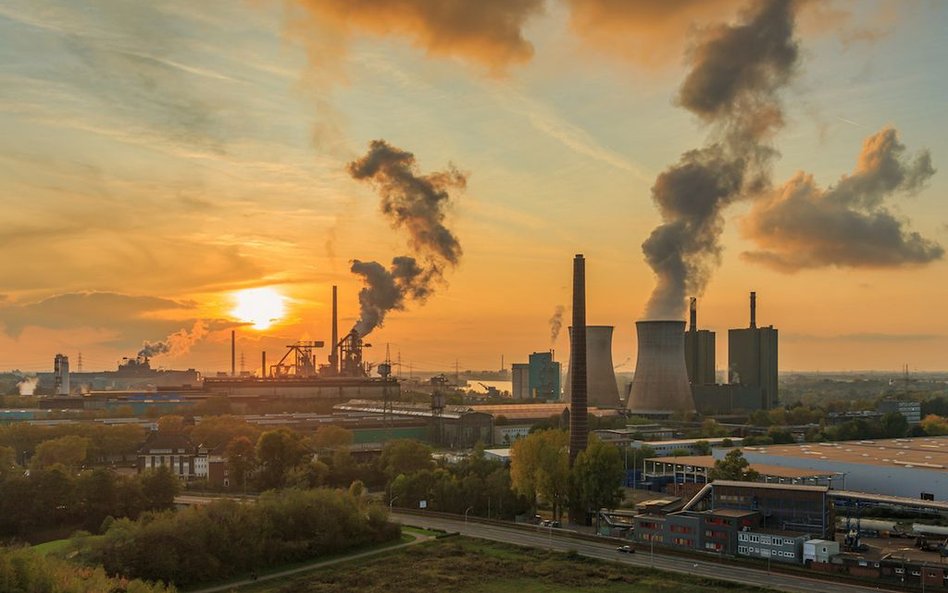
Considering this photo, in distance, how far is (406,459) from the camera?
55.6 metres

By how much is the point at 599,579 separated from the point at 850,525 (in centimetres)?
1504

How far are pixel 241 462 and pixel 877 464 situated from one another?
38.4m

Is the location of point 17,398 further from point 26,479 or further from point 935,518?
point 935,518

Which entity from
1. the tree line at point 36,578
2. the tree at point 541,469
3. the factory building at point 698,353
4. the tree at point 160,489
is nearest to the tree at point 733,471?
the tree at point 541,469

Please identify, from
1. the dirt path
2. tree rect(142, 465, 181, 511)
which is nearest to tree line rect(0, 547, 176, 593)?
the dirt path

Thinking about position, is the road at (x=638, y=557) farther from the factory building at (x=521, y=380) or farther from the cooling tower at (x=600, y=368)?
the factory building at (x=521, y=380)

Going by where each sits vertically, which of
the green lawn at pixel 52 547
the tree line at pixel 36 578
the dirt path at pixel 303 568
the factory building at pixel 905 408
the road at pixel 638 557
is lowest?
the dirt path at pixel 303 568

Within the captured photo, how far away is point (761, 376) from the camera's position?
375 ft

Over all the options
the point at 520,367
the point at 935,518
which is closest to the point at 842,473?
the point at 935,518

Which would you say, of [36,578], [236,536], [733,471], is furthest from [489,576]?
[733,471]

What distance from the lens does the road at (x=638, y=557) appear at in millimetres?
32969

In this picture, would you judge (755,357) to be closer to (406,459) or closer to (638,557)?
Result: (406,459)

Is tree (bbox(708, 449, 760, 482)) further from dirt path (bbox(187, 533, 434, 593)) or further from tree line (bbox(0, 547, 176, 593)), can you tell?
tree line (bbox(0, 547, 176, 593))

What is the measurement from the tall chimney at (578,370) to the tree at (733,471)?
7815mm
